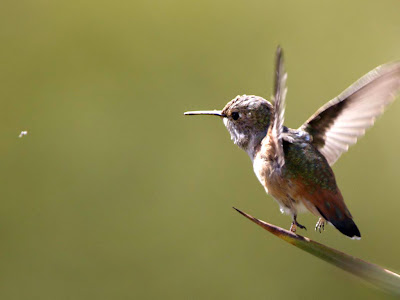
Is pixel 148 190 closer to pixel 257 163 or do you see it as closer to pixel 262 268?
pixel 262 268

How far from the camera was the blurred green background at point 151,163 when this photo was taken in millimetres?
4078

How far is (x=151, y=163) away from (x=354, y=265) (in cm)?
257

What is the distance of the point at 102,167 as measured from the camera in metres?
4.15

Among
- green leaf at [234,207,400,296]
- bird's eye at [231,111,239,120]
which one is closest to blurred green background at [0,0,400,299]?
bird's eye at [231,111,239,120]

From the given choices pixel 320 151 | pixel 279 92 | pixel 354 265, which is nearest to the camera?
pixel 354 265

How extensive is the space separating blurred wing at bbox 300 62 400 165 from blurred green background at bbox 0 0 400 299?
4.83ft

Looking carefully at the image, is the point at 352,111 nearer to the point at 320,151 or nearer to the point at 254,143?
the point at 320,151

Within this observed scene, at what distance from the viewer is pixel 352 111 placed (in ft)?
8.37

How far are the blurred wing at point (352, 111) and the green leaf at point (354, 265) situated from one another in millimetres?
846

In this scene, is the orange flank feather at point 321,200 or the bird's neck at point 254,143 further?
the bird's neck at point 254,143

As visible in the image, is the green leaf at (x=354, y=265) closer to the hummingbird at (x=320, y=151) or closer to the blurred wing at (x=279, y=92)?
the blurred wing at (x=279, y=92)

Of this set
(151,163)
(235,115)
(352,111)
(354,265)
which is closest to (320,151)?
(352,111)

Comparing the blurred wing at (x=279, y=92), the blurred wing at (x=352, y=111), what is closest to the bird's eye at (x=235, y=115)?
the blurred wing at (x=352, y=111)

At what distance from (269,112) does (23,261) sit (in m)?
2.05
